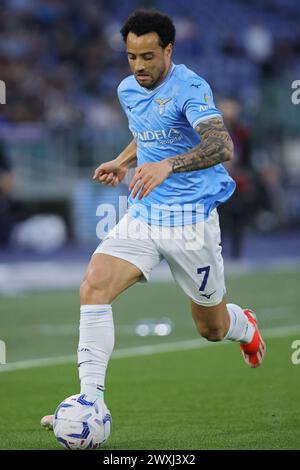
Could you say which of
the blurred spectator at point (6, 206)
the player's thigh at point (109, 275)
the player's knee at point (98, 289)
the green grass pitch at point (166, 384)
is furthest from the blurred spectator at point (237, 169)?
the player's knee at point (98, 289)

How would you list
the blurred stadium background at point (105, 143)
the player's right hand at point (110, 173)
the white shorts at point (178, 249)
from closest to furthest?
the white shorts at point (178, 249), the player's right hand at point (110, 173), the blurred stadium background at point (105, 143)

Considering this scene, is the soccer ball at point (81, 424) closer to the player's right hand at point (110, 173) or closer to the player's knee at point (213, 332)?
the player's knee at point (213, 332)

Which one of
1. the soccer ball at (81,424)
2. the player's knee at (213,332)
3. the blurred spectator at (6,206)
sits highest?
the player's knee at (213,332)

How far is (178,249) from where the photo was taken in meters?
7.20

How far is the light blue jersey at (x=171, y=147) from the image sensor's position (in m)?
7.14

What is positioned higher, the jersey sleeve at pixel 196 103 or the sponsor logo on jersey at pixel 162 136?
the jersey sleeve at pixel 196 103

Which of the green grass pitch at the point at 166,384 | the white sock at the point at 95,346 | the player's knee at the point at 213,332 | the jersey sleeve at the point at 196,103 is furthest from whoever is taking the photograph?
the player's knee at the point at 213,332

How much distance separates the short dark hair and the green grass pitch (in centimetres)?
238

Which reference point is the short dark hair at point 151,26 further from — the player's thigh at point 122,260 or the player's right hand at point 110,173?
the player's thigh at point 122,260

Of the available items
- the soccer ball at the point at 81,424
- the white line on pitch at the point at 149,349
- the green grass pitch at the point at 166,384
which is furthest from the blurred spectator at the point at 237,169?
the soccer ball at the point at 81,424

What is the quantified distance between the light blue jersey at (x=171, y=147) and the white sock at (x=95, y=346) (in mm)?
789

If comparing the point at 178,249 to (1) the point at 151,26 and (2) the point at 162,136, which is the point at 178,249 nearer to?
(2) the point at 162,136

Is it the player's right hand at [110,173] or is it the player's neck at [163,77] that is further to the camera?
the player's right hand at [110,173]
